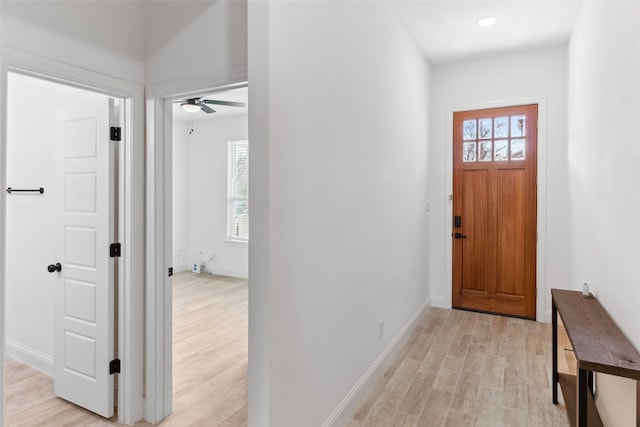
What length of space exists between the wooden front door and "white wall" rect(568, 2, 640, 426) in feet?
3.52

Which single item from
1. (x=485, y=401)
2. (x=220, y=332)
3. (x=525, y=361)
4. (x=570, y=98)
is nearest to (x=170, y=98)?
(x=220, y=332)

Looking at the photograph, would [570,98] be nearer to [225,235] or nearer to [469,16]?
[469,16]

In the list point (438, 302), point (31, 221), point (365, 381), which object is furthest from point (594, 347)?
point (31, 221)

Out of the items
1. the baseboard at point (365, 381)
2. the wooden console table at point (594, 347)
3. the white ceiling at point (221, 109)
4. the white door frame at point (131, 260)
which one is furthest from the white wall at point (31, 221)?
the wooden console table at point (594, 347)

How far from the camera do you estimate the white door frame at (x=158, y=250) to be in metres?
2.31

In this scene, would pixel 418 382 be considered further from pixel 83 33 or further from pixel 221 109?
pixel 221 109

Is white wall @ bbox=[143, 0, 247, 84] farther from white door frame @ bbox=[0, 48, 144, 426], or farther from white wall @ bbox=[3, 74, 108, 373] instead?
white wall @ bbox=[3, 74, 108, 373]

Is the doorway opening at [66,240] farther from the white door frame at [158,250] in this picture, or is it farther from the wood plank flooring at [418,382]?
the white door frame at [158,250]

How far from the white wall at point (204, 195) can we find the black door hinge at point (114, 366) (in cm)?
413

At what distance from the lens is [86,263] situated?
2.41 m

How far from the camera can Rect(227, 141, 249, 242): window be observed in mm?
6578

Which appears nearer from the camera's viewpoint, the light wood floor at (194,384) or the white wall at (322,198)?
the white wall at (322,198)

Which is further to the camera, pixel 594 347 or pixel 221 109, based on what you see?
pixel 221 109

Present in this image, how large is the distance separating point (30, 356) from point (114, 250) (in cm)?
165
